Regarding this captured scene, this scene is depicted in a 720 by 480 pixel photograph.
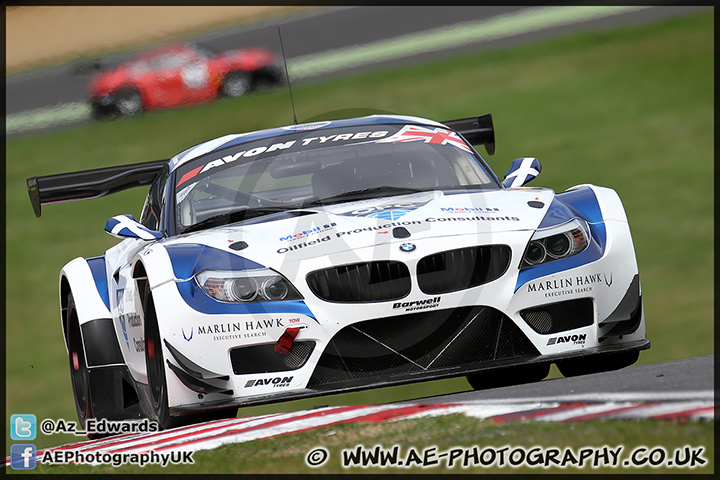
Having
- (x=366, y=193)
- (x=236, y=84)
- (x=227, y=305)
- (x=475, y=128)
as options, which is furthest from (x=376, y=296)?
(x=236, y=84)

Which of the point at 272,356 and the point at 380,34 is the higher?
the point at 380,34

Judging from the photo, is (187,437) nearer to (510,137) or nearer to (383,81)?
(510,137)

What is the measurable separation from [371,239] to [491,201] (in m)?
0.80

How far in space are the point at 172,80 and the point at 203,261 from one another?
10.1m

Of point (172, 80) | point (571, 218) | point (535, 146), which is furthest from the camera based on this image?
point (535, 146)

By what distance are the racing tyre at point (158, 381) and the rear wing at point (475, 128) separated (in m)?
3.12

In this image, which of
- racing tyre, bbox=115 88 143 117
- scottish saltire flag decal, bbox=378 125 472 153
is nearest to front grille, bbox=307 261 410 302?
scottish saltire flag decal, bbox=378 125 472 153

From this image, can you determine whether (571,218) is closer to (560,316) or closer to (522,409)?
(560,316)

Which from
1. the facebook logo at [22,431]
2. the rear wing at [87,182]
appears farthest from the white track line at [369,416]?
the rear wing at [87,182]

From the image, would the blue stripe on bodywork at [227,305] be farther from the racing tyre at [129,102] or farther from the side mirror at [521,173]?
the racing tyre at [129,102]

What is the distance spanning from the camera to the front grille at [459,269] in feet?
15.8

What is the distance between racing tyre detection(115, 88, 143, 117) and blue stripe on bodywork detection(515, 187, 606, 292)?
28.7 ft

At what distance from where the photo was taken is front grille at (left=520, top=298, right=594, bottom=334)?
16.1 ft

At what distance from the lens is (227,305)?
480 cm
